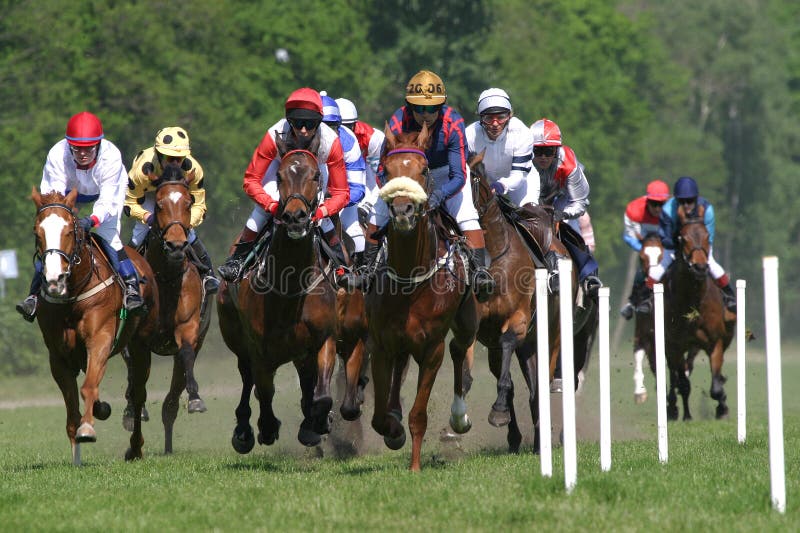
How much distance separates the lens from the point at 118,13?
38156 mm

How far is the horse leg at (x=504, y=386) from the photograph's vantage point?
12445 millimetres

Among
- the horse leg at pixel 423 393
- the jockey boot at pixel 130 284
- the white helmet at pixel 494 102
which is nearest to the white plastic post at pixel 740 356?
the white helmet at pixel 494 102

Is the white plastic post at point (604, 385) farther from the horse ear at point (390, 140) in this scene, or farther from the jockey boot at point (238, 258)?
the jockey boot at point (238, 258)

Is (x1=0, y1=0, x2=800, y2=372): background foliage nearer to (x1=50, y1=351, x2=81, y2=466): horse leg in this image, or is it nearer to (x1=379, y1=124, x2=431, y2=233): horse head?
(x1=50, y1=351, x2=81, y2=466): horse leg

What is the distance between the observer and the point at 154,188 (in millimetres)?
15320

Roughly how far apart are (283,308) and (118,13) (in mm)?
27741

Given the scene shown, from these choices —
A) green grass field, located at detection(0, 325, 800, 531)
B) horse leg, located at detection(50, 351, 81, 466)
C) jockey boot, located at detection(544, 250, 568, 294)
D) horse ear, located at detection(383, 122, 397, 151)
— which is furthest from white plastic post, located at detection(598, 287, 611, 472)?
horse leg, located at detection(50, 351, 81, 466)

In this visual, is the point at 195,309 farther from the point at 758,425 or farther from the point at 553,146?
Answer: the point at 758,425

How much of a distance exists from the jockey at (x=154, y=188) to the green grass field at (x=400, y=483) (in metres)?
2.13

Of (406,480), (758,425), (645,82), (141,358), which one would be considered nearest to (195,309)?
(141,358)

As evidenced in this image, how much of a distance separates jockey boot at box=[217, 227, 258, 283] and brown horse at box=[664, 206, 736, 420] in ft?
25.0

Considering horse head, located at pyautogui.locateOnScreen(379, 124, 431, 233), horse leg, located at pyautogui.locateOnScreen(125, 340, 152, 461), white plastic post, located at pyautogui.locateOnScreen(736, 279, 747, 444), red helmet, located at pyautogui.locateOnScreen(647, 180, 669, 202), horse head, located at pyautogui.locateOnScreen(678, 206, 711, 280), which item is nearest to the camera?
horse head, located at pyautogui.locateOnScreen(379, 124, 431, 233)

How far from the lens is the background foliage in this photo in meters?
35.2

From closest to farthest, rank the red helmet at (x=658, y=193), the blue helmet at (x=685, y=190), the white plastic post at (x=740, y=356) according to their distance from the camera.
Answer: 1. the white plastic post at (x=740, y=356)
2. the blue helmet at (x=685, y=190)
3. the red helmet at (x=658, y=193)
